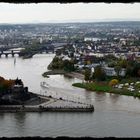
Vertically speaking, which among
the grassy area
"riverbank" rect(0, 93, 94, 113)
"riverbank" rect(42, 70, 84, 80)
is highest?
"riverbank" rect(0, 93, 94, 113)

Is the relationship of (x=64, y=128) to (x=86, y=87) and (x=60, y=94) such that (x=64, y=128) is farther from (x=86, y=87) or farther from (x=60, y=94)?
(x=86, y=87)

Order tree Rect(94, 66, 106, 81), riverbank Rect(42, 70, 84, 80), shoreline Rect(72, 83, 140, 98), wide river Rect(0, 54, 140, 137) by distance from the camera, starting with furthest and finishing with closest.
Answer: riverbank Rect(42, 70, 84, 80)
tree Rect(94, 66, 106, 81)
shoreline Rect(72, 83, 140, 98)
wide river Rect(0, 54, 140, 137)

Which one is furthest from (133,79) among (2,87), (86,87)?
(2,87)

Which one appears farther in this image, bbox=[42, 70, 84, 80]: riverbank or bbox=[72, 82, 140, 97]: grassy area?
bbox=[42, 70, 84, 80]: riverbank

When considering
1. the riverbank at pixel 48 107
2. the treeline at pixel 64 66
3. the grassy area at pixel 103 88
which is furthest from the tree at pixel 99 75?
the riverbank at pixel 48 107

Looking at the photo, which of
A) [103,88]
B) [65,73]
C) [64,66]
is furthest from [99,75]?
[64,66]

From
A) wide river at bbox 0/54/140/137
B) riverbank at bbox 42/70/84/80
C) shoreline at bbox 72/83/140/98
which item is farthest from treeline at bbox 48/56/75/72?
wide river at bbox 0/54/140/137

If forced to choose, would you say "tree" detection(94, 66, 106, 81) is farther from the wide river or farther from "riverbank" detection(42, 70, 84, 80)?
the wide river

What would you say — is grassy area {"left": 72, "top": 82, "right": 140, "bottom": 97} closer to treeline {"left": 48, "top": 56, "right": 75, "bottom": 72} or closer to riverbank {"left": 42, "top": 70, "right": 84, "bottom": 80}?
riverbank {"left": 42, "top": 70, "right": 84, "bottom": 80}

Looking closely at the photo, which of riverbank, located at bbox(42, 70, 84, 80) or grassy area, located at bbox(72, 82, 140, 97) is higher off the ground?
grassy area, located at bbox(72, 82, 140, 97)

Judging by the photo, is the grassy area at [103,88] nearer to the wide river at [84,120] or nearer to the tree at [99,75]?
the wide river at [84,120]

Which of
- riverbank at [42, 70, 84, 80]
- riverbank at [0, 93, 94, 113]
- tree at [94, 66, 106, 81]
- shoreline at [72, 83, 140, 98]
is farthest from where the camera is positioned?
riverbank at [42, 70, 84, 80]
